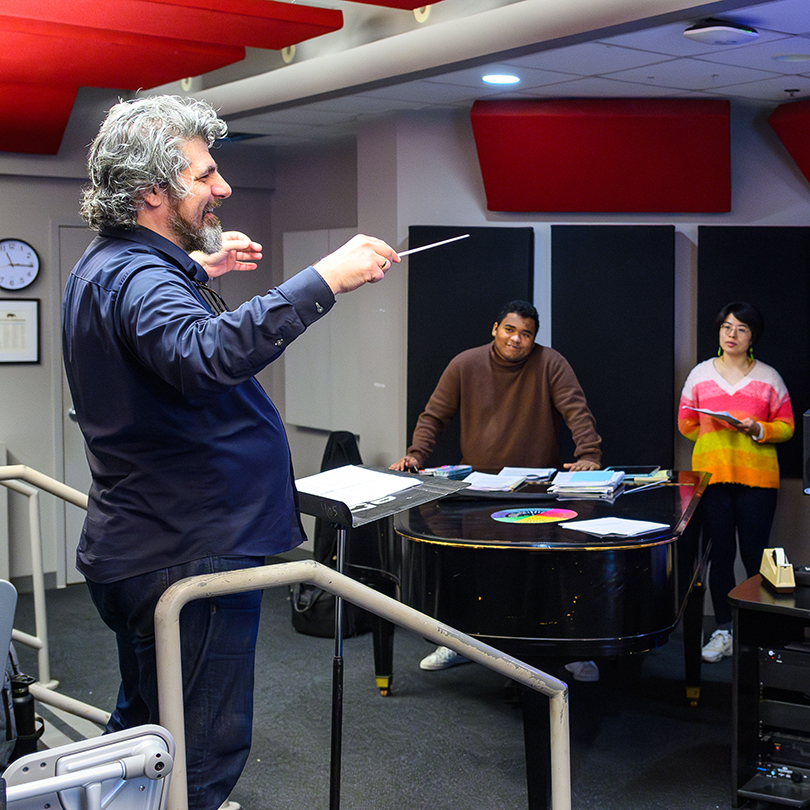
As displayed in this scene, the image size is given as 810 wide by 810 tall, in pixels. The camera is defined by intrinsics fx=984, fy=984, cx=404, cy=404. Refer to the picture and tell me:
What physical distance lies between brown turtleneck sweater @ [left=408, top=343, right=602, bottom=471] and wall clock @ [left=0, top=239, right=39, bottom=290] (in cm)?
277

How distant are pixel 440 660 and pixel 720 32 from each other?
9.48 ft

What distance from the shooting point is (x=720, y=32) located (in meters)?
3.66

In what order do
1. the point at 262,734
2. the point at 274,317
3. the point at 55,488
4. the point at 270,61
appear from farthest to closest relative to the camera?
the point at 270,61
the point at 262,734
the point at 55,488
the point at 274,317

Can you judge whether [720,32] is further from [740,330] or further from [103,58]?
[103,58]

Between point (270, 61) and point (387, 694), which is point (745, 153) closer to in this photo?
point (270, 61)

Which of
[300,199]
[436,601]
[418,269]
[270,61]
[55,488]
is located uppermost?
[270,61]

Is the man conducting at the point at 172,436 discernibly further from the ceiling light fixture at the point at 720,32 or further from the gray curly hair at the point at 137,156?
the ceiling light fixture at the point at 720,32

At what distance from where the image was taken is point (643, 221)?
5.51 m

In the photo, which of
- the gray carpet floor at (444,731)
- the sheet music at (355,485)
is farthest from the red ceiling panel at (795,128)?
the sheet music at (355,485)

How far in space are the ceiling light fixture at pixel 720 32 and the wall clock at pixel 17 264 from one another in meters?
4.07

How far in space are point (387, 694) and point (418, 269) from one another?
2.39 m

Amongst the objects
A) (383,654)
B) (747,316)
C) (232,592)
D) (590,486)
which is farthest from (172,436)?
(747,316)

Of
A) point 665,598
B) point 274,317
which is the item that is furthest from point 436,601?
point 274,317

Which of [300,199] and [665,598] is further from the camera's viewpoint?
[300,199]
